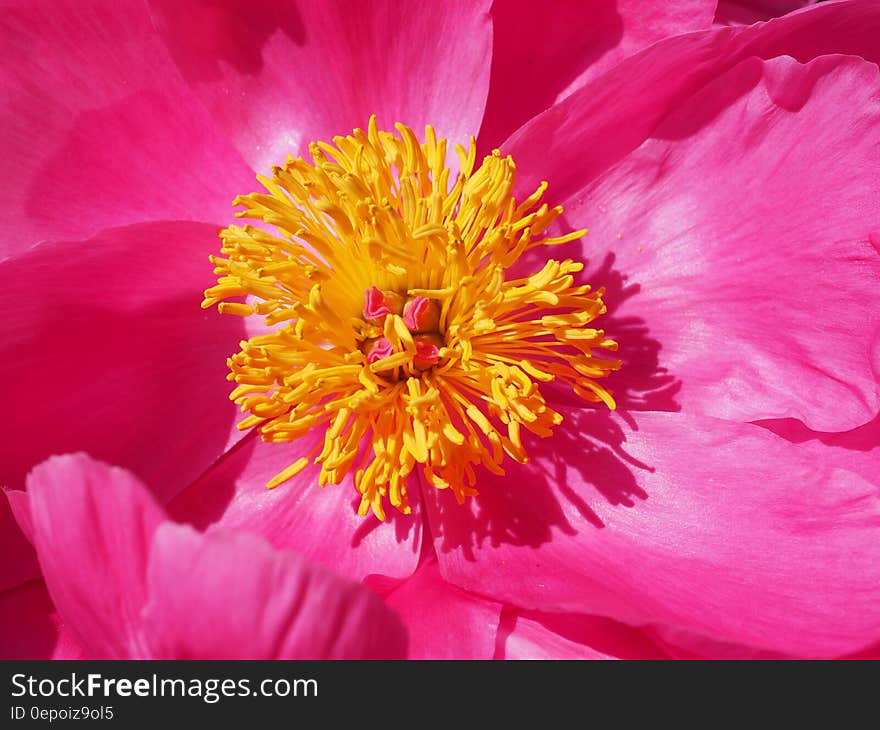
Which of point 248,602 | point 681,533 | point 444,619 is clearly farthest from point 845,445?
point 248,602

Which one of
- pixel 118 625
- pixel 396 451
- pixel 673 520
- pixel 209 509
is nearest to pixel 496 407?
pixel 396 451

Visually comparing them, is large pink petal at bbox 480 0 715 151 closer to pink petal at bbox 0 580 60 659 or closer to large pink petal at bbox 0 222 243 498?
large pink petal at bbox 0 222 243 498

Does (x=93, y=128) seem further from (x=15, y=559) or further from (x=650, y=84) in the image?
(x=650, y=84)

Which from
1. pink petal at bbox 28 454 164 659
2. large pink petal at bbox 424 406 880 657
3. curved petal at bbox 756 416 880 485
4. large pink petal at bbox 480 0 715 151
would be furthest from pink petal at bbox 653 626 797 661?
large pink petal at bbox 480 0 715 151

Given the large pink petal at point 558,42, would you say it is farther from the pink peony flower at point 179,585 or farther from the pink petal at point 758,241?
the pink peony flower at point 179,585

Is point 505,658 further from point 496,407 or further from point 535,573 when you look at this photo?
point 496,407

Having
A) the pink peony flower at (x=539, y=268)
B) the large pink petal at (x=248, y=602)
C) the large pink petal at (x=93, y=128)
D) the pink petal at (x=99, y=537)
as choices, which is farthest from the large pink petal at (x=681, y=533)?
the large pink petal at (x=93, y=128)
